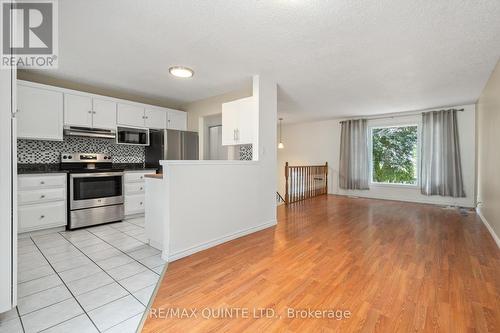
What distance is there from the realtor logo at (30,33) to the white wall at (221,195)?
4.43 feet

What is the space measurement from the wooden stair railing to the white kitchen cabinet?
223 cm

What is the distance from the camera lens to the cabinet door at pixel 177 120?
488 centimetres

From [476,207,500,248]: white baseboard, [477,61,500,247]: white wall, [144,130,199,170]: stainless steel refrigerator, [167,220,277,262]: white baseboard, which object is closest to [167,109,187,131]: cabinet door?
[144,130,199,170]: stainless steel refrigerator

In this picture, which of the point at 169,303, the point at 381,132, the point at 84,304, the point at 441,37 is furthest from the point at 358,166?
the point at 84,304

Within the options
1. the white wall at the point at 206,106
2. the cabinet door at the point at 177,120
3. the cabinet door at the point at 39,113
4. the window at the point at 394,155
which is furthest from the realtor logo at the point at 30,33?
the window at the point at 394,155

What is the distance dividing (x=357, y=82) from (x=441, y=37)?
141 centimetres

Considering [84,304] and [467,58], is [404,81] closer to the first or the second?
[467,58]

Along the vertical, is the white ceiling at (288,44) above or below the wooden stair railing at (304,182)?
above

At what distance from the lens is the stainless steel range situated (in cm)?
346

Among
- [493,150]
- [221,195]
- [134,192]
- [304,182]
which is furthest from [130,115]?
A: [493,150]

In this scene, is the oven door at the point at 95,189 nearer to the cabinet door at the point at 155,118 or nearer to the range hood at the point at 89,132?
the range hood at the point at 89,132

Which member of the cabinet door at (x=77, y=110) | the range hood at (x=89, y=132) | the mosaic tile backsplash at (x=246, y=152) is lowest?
the mosaic tile backsplash at (x=246, y=152)

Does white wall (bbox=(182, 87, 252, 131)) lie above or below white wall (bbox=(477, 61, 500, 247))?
above

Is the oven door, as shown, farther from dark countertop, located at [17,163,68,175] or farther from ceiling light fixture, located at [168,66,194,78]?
ceiling light fixture, located at [168,66,194,78]
